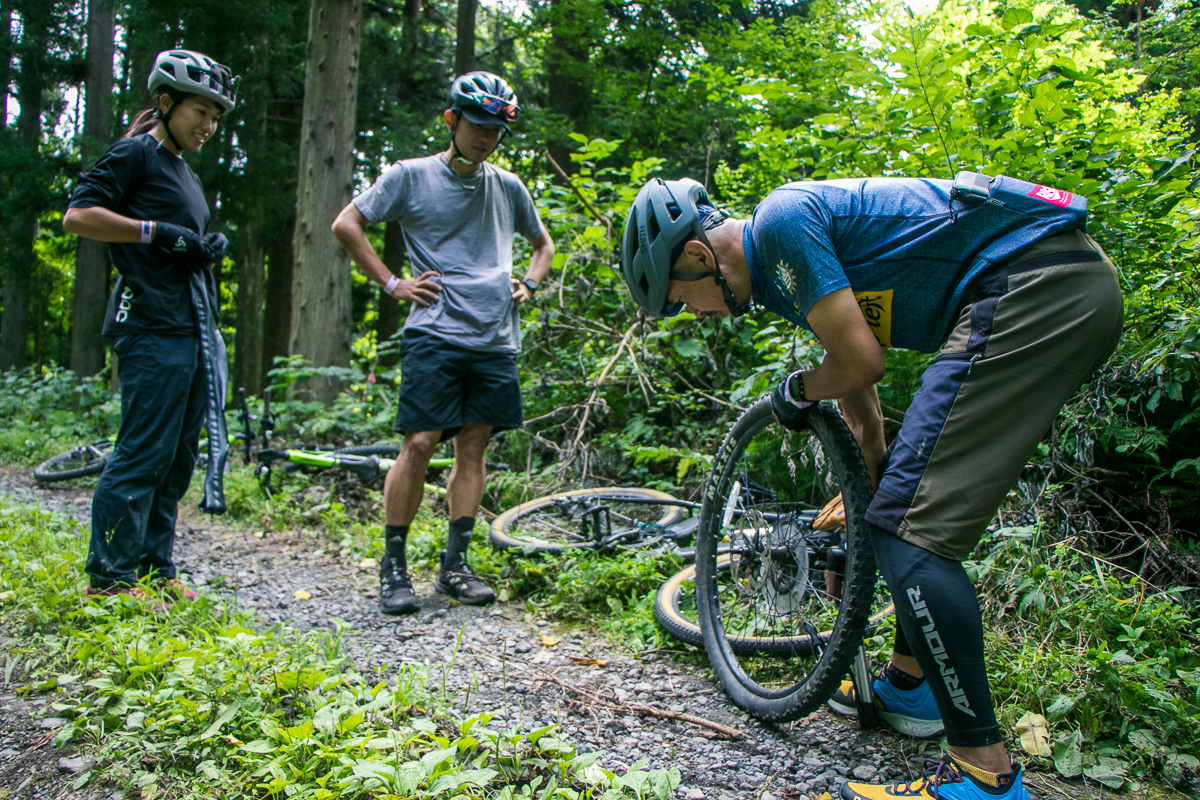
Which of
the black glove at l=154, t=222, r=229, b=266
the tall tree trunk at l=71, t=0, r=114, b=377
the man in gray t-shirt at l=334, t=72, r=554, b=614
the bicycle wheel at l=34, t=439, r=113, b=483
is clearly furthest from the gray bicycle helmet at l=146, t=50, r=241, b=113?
the tall tree trunk at l=71, t=0, r=114, b=377

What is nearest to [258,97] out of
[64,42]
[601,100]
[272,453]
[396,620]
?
[601,100]

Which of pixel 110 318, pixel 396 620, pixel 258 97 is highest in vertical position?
pixel 258 97

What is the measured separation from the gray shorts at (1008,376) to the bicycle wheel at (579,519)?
2.23 metres

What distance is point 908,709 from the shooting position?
216cm

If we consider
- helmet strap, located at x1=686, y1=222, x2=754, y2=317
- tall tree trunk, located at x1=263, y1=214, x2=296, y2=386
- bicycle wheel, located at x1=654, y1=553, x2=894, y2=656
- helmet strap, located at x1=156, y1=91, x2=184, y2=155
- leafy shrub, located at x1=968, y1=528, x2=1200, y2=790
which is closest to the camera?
leafy shrub, located at x1=968, y1=528, x2=1200, y2=790

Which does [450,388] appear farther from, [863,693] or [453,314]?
[863,693]

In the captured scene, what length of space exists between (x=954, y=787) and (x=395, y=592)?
2.50m

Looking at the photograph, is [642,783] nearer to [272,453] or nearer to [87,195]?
[87,195]

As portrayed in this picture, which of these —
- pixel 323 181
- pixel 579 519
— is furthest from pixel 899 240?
pixel 323 181

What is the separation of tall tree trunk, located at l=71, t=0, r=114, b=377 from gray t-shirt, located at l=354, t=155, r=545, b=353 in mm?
12464

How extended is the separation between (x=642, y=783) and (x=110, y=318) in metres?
2.90

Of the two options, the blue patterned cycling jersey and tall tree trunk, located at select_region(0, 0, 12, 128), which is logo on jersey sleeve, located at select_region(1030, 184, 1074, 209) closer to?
the blue patterned cycling jersey

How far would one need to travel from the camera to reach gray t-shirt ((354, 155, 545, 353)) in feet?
11.5

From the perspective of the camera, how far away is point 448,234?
3607 mm
